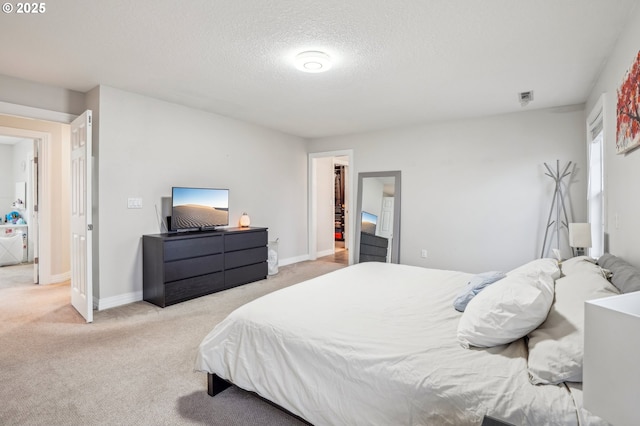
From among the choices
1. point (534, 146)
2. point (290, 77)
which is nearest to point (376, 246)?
point (534, 146)

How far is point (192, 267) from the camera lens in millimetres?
3895

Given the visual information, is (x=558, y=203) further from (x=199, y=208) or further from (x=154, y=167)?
(x=154, y=167)

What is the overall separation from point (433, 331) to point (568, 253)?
3.76 metres

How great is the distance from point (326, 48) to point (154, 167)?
2645 millimetres

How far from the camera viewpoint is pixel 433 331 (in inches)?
65.0

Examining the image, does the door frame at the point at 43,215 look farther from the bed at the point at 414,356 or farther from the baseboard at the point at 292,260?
the bed at the point at 414,356

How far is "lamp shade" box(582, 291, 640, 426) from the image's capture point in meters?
0.60

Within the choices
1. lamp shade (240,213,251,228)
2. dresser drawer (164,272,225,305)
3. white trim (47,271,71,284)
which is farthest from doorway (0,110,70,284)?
lamp shade (240,213,251,228)

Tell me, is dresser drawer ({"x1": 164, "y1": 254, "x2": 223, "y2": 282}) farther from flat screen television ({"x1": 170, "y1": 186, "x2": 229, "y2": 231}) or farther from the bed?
the bed

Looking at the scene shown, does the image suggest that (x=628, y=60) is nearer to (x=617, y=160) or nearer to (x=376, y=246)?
(x=617, y=160)

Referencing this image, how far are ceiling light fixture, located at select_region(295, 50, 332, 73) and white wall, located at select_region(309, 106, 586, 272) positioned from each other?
283 cm

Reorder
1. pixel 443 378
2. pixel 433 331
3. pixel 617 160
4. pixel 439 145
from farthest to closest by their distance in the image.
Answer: pixel 439 145
pixel 617 160
pixel 433 331
pixel 443 378

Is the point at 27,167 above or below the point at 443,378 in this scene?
above

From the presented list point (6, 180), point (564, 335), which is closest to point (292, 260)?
point (564, 335)
